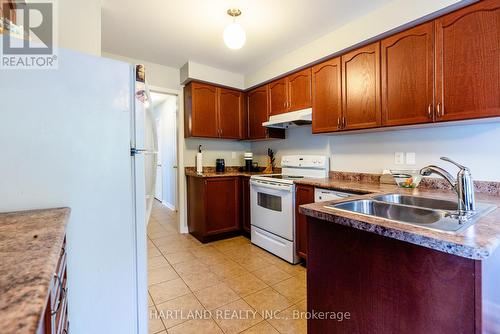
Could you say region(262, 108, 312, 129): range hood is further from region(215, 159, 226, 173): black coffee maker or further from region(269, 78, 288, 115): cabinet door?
region(215, 159, 226, 173): black coffee maker

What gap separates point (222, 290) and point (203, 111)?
228 cm

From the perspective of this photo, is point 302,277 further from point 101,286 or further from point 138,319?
point 101,286

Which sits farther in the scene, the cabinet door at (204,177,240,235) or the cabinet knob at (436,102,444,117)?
the cabinet door at (204,177,240,235)

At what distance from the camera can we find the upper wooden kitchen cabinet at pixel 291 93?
268 cm

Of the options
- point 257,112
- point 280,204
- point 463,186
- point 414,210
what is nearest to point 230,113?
point 257,112

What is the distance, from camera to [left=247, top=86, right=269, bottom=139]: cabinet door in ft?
10.8

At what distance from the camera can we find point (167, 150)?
17.2ft

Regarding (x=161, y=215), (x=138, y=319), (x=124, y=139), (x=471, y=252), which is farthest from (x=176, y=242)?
(x=471, y=252)

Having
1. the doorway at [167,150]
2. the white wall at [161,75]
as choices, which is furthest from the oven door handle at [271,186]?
the doorway at [167,150]

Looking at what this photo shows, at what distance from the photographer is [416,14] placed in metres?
1.74

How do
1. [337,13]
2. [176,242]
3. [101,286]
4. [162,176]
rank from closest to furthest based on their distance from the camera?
[101,286] → [337,13] → [176,242] → [162,176]

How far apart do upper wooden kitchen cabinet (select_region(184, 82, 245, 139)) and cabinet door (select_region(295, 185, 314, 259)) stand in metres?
1.57

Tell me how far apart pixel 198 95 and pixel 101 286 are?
267 cm

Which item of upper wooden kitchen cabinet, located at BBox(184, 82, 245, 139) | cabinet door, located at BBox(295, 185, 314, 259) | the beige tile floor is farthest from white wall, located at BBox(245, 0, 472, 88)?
the beige tile floor
